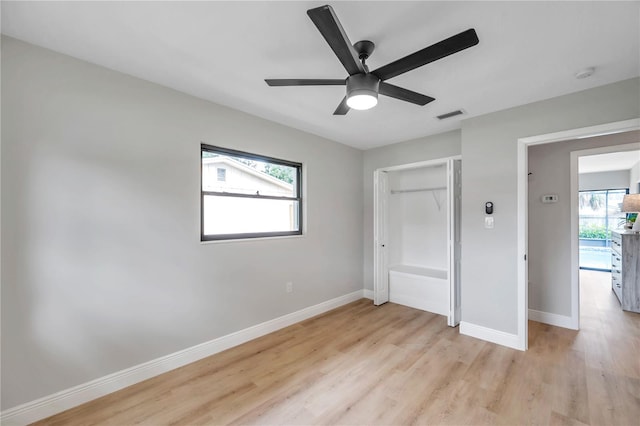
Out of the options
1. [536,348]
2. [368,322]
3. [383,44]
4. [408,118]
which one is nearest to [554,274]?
[536,348]

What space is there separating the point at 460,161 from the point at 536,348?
2205 millimetres

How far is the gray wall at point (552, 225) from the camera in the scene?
3293mm

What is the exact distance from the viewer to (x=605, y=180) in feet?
22.0

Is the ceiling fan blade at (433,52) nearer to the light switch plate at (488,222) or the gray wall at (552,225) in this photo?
the light switch plate at (488,222)

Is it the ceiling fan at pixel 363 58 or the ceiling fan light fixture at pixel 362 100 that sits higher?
the ceiling fan at pixel 363 58

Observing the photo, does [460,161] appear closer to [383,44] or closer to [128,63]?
[383,44]

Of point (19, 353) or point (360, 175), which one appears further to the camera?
point (360, 175)

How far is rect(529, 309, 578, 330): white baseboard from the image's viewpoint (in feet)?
10.6

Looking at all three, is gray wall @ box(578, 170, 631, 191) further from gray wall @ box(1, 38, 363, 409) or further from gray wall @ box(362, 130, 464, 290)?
gray wall @ box(1, 38, 363, 409)

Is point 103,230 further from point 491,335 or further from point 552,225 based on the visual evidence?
point 552,225

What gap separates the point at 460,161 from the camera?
11.2 ft

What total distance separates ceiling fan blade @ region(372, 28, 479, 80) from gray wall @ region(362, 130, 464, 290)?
2.32 metres

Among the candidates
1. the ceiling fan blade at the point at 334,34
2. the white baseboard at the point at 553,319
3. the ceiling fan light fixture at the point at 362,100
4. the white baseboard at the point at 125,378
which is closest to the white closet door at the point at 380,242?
the white baseboard at the point at 125,378

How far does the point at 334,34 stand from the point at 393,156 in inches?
121
